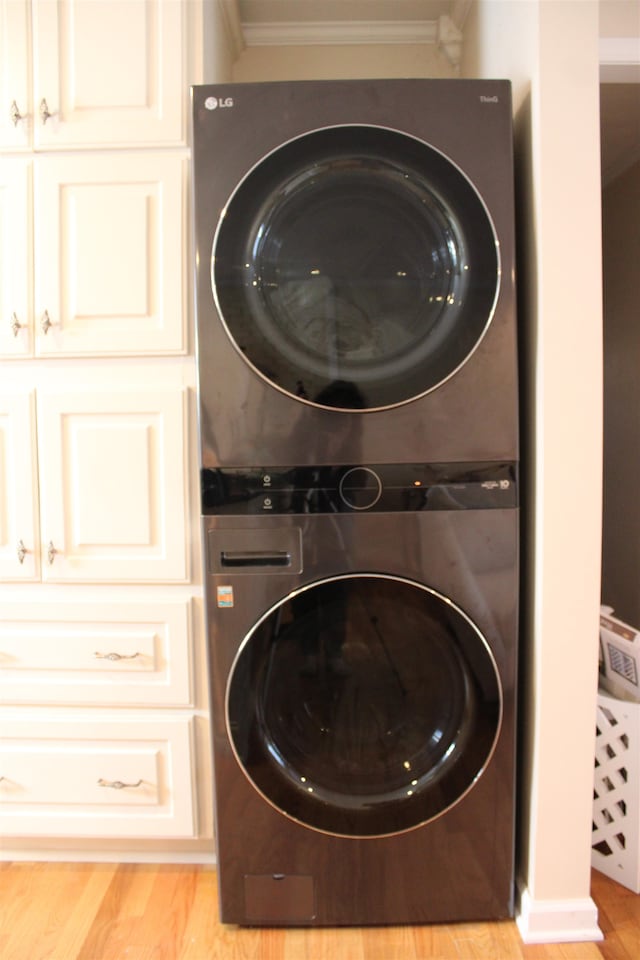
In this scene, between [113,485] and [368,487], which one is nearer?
[368,487]

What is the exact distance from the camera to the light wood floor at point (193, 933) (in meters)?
1.23

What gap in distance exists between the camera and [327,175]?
3.80 ft

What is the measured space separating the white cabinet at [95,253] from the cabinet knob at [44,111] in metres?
0.08

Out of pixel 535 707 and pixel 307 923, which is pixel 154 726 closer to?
pixel 307 923

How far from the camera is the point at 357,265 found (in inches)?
45.6

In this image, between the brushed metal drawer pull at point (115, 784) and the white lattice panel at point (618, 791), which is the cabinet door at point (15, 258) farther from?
the white lattice panel at point (618, 791)

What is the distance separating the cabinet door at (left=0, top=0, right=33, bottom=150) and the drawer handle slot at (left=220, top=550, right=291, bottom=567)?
1.02 meters

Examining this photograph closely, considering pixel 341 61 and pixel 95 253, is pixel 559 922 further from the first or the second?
pixel 341 61

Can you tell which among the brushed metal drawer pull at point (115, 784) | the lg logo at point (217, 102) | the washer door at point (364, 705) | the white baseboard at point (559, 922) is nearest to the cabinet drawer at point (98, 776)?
the brushed metal drawer pull at point (115, 784)

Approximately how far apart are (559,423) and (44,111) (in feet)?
4.23

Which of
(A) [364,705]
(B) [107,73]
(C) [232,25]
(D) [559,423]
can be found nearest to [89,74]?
(B) [107,73]

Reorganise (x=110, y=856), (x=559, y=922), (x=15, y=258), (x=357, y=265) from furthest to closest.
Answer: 1. (x=110, y=856)
2. (x=15, y=258)
3. (x=559, y=922)
4. (x=357, y=265)

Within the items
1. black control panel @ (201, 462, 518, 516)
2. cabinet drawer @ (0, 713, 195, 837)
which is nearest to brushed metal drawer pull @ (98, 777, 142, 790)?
cabinet drawer @ (0, 713, 195, 837)

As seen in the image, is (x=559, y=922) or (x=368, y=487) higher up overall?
(x=368, y=487)
